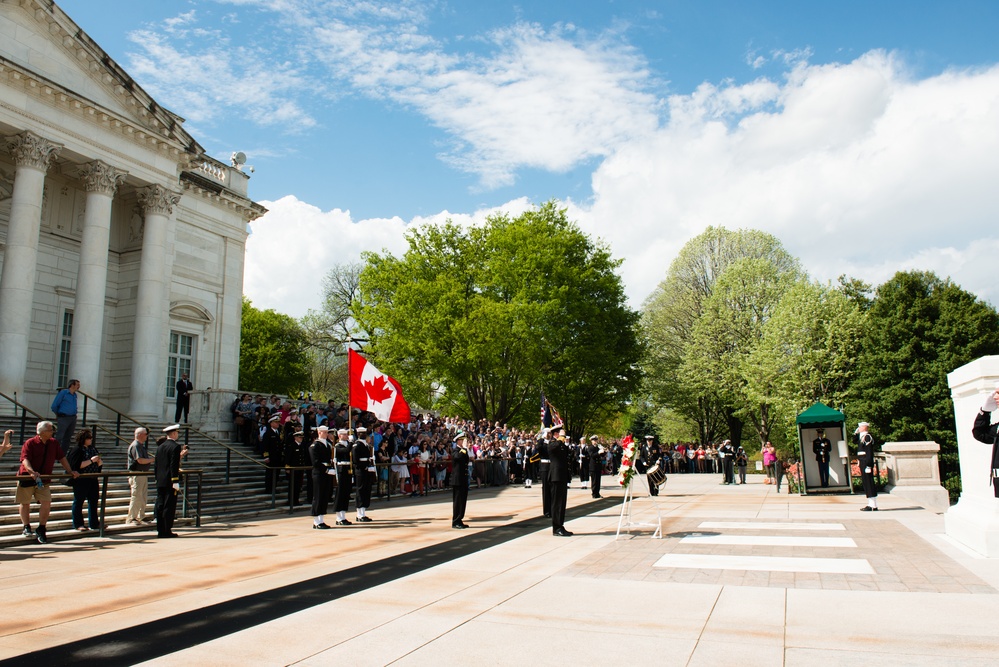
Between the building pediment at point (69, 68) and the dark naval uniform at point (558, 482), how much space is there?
1919 centimetres

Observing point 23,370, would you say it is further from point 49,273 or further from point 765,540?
point 765,540

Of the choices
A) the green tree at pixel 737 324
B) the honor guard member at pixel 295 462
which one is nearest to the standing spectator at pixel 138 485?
the honor guard member at pixel 295 462

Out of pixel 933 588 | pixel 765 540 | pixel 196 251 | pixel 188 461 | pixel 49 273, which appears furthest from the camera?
pixel 196 251

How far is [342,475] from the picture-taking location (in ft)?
48.4

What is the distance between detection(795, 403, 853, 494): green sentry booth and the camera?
20.5 m

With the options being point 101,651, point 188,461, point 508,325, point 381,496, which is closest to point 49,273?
point 188,461

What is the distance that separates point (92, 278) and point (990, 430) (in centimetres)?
2365

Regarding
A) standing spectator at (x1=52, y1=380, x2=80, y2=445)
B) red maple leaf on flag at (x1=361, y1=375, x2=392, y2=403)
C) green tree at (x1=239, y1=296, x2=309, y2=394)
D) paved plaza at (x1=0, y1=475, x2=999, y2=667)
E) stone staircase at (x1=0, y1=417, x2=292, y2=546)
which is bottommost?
paved plaza at (x1=0, y1=475, x2=999, y2=667)

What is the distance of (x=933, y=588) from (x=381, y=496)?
16.6m

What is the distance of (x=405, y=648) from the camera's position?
17.4 ft

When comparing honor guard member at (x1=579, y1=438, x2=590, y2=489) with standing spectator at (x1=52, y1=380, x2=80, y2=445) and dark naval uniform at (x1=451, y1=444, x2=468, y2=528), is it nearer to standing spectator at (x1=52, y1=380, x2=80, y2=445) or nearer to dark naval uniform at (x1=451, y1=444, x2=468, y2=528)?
dark naval uniform at (x1=451, y1=444, x2=468, y2=528)

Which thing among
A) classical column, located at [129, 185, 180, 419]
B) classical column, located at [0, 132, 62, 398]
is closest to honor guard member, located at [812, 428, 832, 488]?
classical column, located at [129, 185, 180, 419]

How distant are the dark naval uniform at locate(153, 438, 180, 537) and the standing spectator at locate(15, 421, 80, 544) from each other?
1327 millimetres

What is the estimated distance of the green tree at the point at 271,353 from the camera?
2216 inches
